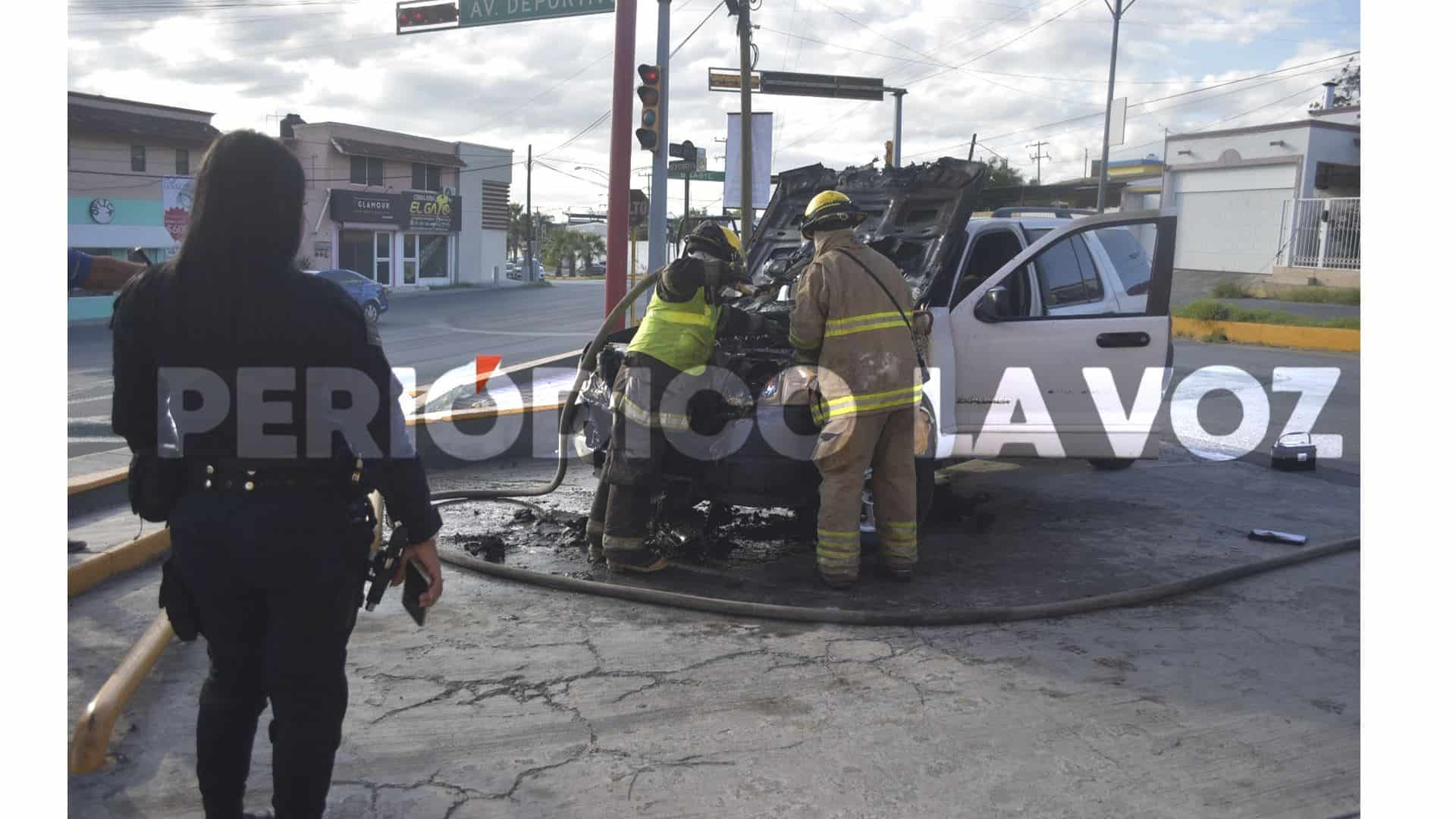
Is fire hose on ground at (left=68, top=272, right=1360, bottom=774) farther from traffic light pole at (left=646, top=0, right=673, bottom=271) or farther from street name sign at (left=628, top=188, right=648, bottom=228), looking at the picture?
street name sign at (left=628, top=188, right=648, bottom=228)

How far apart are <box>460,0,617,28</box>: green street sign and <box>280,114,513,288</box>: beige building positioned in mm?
27739

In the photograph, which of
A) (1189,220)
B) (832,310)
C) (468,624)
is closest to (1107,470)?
(832,310)

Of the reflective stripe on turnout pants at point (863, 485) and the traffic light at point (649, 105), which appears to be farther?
the traffic light at point (649, 105)

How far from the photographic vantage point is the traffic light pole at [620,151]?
12.1 meters

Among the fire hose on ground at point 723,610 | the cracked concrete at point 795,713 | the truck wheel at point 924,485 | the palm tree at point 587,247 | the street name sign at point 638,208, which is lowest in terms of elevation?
→ the cracked concrete at point 795,713

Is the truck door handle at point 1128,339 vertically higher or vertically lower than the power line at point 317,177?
lower

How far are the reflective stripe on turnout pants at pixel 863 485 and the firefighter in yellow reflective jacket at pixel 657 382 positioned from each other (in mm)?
752

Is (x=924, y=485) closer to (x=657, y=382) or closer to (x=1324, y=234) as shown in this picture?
(x=657, y=382)

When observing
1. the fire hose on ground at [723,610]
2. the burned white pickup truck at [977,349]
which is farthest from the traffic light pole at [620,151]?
the fire hose on ground at [723,610]

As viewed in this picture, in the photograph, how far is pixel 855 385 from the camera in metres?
5.27

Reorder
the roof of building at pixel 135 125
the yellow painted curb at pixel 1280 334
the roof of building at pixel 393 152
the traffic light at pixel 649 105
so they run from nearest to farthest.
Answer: the traffic light at pixel 649 105
the yellow painted curb at pixel 1280 334
the roof of building at pixel 135 125
the roof of building at pixel 393 152

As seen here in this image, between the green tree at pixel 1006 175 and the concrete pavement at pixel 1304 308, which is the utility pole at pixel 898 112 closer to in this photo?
the concrete pavement at pixel 1304 308

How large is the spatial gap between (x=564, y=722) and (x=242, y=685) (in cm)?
131

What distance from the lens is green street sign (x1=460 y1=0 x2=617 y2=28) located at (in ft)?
41.3
